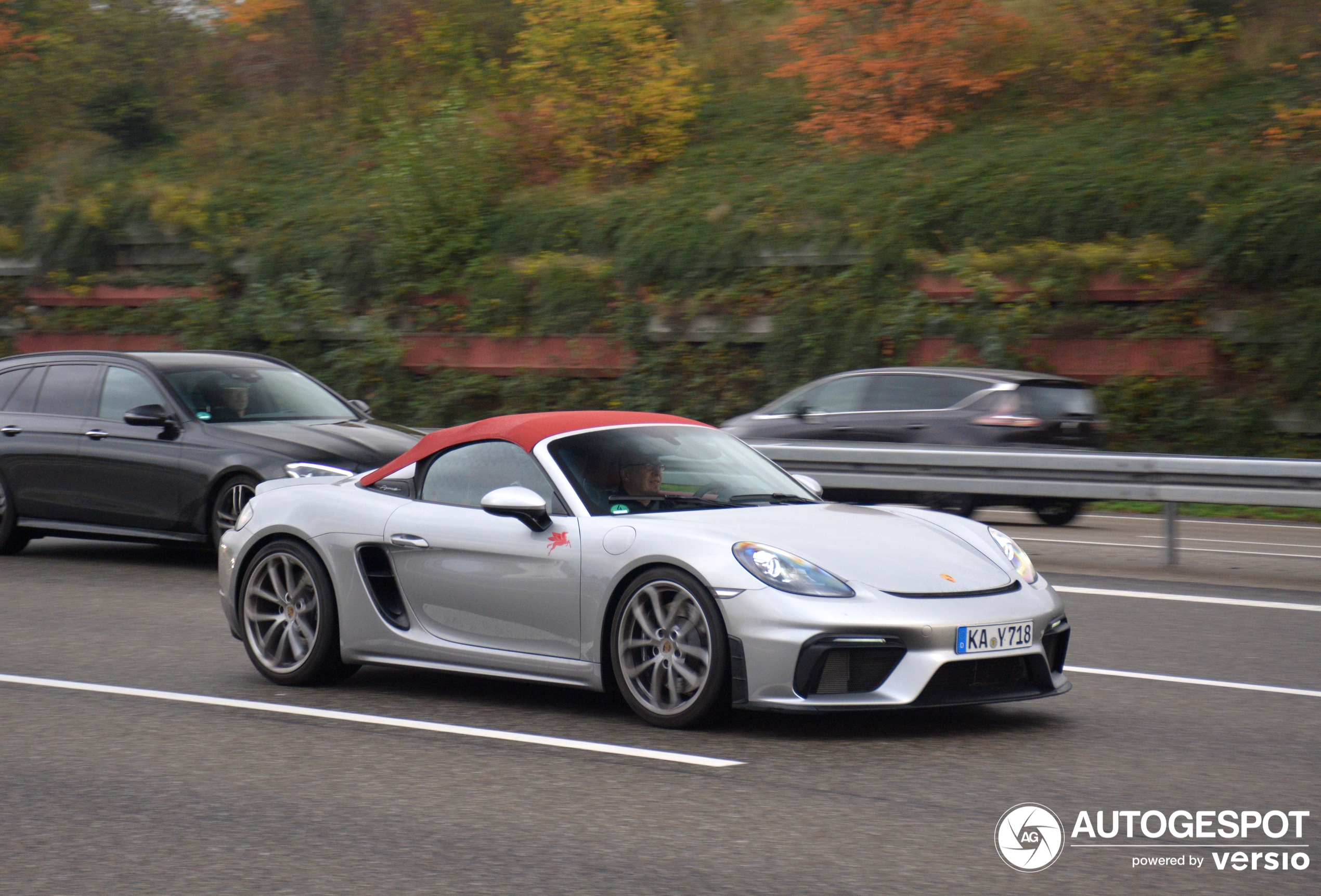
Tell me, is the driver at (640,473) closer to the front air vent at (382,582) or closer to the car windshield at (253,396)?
the front air vent at (382,582)

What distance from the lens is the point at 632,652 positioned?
640cm

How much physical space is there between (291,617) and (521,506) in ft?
5.29

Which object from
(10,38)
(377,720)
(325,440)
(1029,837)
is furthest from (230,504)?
(10,38)

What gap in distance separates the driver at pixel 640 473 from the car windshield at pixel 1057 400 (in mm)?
8679

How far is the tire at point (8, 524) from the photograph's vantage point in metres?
12.7

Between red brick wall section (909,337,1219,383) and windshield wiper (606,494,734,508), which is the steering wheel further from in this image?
red brick wall section (909,337,1219,383)

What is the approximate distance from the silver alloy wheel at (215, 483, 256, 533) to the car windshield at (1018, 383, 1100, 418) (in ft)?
24.4

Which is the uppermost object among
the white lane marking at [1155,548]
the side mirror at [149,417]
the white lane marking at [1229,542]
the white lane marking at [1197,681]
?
the side mirror at [149,417]

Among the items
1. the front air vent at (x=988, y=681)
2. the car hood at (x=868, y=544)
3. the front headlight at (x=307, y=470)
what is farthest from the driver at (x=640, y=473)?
the front headlight at (x=307, y=470)

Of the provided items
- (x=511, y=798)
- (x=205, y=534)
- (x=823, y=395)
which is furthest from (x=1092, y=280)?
(x=511, y=798)

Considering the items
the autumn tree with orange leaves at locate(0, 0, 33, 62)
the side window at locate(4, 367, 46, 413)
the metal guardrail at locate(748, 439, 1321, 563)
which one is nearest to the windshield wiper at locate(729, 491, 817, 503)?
the metal guardrail at locate(748, 439, 1321, 563)

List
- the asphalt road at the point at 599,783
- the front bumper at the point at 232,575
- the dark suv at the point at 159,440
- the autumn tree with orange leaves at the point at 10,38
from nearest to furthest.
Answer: the asphalt road at the point at 599,783 < the front bumper at the point at 232,575 < the dark suv at the point at 159,440 < the autumn tree with orange leaves at the point at 10,38

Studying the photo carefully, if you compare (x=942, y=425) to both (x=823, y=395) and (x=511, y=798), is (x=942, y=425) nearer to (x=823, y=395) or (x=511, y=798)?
(x=823, y=395)

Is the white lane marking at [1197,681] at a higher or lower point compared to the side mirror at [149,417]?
lower
